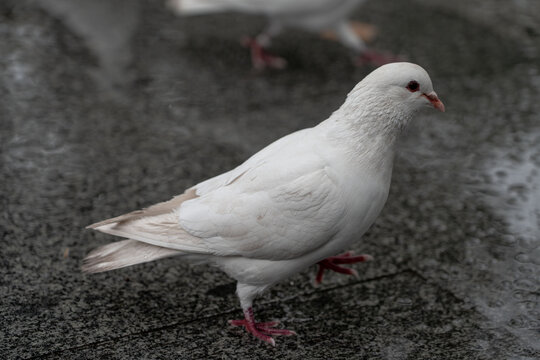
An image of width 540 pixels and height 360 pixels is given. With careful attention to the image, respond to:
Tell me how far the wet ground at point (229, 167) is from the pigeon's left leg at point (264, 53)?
12 centimetres

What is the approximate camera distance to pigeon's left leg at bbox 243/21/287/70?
20.8 feet

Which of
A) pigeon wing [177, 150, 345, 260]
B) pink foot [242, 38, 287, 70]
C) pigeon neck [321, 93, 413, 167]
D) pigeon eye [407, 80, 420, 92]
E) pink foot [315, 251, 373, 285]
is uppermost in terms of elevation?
pigeon eye [407, 80, 420, 92]

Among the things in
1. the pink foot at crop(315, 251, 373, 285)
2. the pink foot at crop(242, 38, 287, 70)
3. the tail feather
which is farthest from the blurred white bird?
the tail feather

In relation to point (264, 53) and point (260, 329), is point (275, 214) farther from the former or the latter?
point (264, 53)

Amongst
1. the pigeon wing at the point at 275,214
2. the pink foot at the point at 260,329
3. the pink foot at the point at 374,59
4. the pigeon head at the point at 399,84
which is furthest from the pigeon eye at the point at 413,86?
the pink foot at the point at 374,59

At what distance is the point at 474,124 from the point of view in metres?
5.38

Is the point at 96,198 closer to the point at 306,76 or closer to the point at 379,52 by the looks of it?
the point at 306,76

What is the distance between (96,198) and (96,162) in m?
0.46

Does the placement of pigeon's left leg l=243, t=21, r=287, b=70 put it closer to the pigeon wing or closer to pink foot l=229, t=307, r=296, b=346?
the pigeon wing

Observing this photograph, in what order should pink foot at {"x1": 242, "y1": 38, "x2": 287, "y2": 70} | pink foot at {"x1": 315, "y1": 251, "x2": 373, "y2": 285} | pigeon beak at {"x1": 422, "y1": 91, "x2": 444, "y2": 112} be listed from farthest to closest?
pink foot at {"x1": 242, "y1": 38, "x2": 287, "y2": 70}
pink foot at {"x1": 315, "y1": 251, "x2": 373, "y2": 285}
pigeon beak at {"x1": 422, "y1": 91, "x2": 444, "y2": 112}

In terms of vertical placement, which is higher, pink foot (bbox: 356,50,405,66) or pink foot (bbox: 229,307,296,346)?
pink foot (bbox: 356,50,405,66)

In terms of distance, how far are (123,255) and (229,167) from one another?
1.57 metres

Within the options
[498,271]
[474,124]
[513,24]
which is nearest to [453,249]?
[498,271]

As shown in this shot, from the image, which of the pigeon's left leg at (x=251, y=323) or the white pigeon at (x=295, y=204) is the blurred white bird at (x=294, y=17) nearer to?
→ the white pigeon at (x=295, y=204)
